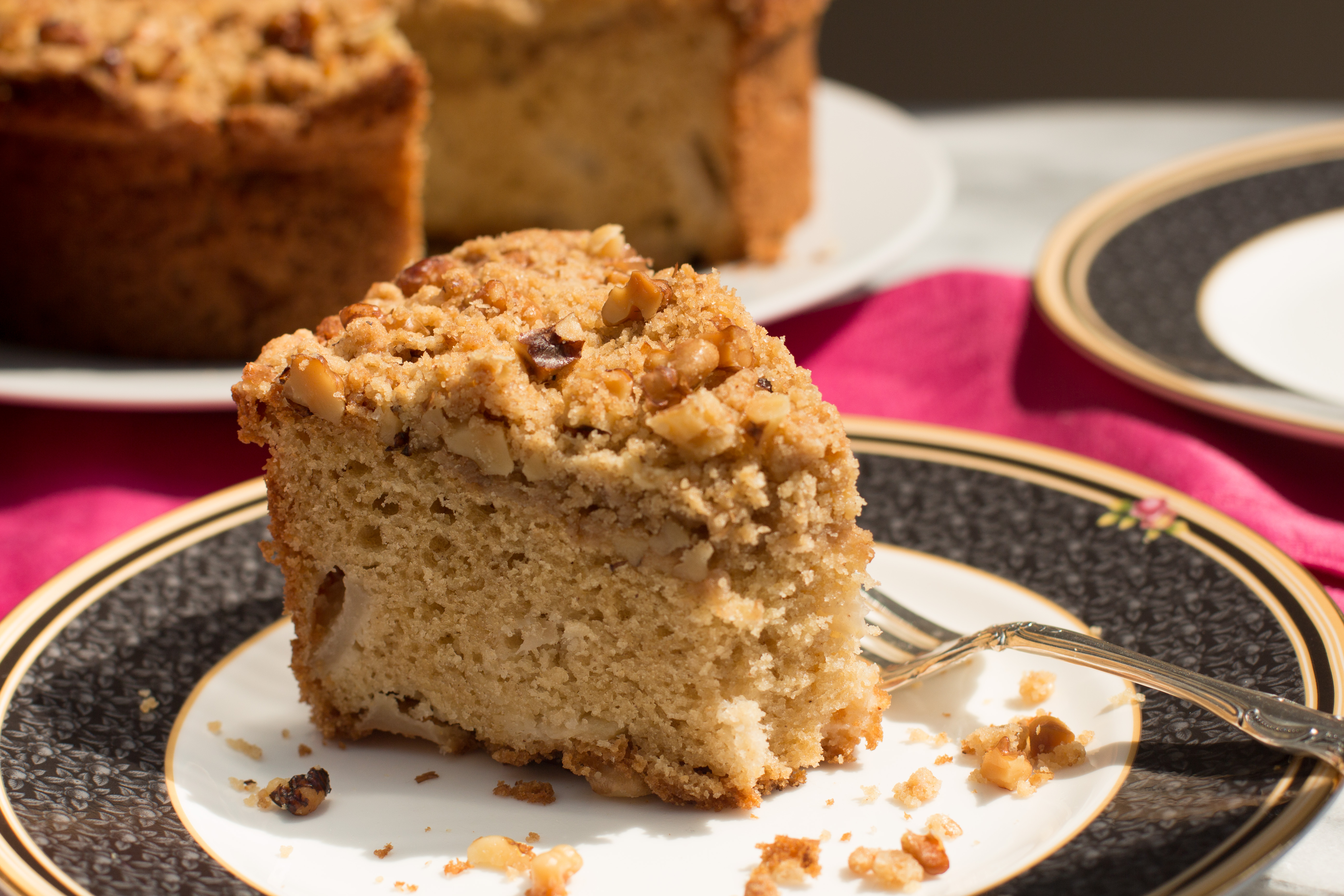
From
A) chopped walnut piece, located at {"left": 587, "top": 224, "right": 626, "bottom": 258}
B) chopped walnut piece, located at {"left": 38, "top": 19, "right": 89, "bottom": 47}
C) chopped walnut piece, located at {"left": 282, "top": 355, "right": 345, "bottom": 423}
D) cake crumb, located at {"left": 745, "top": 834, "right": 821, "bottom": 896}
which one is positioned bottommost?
cake crumb, located at {"left": 745, "top": 834, "right": 821, "bottom": 896}

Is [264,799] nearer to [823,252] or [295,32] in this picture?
[295,32]

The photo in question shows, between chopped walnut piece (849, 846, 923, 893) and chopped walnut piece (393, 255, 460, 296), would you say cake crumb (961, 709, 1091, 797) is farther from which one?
chopped walnut piece (393, 255, 460, 296)

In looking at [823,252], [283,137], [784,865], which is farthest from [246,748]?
[823,252]

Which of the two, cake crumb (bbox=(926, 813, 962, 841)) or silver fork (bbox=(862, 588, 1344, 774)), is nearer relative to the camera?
silver fork (bbox=(862, 588, 1344, 774))

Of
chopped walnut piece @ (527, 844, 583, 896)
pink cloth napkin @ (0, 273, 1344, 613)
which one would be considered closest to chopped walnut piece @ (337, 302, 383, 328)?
chopped walnut piece @ (527, 844, 583, 896)

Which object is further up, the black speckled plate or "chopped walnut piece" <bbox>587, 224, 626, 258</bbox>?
"chopped walnut piece" <bbox>587, 224, 626, 258</bbox>

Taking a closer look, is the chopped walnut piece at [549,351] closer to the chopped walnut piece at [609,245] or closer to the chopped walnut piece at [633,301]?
the chopped walnut piece at [633,301]

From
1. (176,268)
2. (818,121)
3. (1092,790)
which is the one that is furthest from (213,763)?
(818,121)
